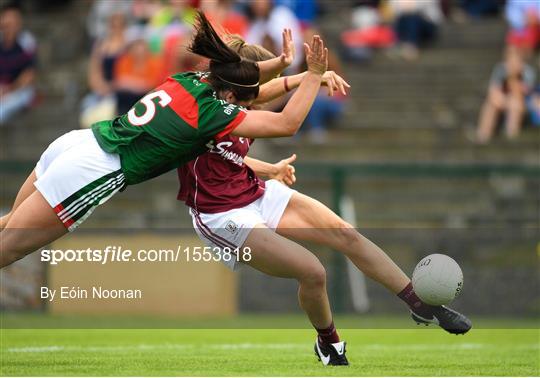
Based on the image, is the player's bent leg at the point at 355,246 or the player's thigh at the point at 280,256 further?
the player's bent leg at the point at 355,246

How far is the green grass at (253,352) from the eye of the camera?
8781mm

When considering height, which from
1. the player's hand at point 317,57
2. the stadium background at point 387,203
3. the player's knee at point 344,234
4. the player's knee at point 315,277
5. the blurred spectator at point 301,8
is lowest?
the stadium background at point 387,203

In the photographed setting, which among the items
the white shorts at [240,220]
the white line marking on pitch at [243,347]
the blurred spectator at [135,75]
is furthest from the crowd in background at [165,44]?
the white shorts at [240,220]

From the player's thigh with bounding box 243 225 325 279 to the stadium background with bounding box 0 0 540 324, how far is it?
6.20 m

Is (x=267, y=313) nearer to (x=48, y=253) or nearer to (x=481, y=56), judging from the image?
(x=48, y=253)

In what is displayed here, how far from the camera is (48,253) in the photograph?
14891 millimetres

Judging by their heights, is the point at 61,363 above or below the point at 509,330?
above

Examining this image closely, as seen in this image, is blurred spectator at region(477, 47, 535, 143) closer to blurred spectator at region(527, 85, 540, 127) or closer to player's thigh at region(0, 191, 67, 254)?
blurred spectator at region(527, 85, 540, 127)

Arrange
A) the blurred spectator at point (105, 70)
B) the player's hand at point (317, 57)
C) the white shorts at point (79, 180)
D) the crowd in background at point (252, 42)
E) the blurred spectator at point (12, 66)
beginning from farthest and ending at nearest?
the blurred spectator at point (12, 66) → the blurred spectator at point (105, 70) → the crowd in background at point (252, 42) → the white shorts at point (79, 180) → the player's hand at point (317, 57)

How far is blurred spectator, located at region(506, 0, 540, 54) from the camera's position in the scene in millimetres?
18031

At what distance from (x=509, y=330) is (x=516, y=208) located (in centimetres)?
255

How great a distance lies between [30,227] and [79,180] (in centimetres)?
44

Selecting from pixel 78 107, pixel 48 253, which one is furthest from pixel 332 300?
pixel 78 107

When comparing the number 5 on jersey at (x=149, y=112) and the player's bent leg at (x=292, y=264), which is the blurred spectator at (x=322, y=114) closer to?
the player's bent leg at (x=292, y=264)
